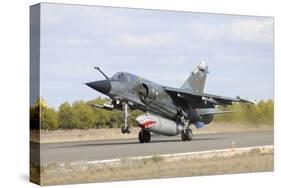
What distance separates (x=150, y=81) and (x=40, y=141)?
352 cm

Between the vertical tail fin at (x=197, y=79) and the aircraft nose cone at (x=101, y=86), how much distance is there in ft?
7.93

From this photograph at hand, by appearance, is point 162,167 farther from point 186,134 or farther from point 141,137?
point 186,134

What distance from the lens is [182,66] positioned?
71.1 feet

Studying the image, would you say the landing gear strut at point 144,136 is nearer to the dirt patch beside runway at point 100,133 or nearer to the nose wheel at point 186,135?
the dirt patch beside runway at point 100,133

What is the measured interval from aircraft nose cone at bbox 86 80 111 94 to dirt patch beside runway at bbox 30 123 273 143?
3.37 feet

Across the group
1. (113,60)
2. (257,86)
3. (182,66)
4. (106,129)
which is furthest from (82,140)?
(257,86)

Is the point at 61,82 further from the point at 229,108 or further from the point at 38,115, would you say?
the point at 229,108

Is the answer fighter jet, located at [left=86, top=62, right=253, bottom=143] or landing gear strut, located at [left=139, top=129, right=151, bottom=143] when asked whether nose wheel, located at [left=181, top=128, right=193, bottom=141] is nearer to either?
fighter jet, located at [left=86, top=62, right=253, bottom=143]

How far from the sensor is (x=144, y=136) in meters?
21.2

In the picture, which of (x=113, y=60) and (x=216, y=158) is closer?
(x=113, y=60)

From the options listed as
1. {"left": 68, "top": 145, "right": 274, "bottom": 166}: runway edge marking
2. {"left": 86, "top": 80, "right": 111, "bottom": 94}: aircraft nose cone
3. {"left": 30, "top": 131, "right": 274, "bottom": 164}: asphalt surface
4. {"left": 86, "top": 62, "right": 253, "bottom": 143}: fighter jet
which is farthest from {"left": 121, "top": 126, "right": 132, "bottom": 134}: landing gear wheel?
{"left": 86, "top": 80, "right": 111, "bottom": 94}: aircraft nose cone

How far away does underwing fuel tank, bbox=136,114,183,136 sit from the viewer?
2117 cm

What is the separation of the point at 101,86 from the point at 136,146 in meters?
1.90

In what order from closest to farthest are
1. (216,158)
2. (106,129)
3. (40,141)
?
(40,141) < (106,129) < (216,158)
